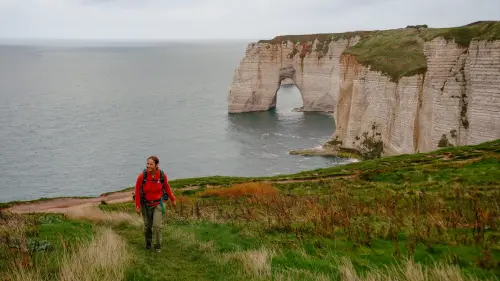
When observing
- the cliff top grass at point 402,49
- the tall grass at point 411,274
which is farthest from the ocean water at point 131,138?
the tall grass at point 411,274

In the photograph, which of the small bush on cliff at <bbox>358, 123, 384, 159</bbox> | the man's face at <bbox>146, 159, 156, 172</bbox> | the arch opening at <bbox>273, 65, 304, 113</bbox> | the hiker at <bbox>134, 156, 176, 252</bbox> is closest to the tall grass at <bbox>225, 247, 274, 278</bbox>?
the hiker at <bbox>134, 156, 176, 252</bbox>

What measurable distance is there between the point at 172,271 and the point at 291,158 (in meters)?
59.3

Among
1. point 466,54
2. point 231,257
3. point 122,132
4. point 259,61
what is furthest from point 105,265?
point 259,61

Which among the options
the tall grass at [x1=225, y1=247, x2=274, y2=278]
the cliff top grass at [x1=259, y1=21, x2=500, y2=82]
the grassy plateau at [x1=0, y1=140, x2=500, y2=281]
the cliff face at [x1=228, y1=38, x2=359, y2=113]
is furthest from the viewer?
the cliff face at [x1=228, y1=38, x2=359, y2=113]

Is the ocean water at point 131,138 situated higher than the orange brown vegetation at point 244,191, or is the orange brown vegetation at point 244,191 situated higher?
the orange brown vegetation at point 244,191

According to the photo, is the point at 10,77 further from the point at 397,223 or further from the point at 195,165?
the point at 397,223

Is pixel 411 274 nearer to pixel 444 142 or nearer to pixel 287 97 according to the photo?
pixel 444 142

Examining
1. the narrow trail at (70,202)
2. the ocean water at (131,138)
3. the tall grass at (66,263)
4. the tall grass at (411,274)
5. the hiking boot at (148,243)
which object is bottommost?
the ocean water at (131,138)

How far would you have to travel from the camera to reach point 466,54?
44000mm

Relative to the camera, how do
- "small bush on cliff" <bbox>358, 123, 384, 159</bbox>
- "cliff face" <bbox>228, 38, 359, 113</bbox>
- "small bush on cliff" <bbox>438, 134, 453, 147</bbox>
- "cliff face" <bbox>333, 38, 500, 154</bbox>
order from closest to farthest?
"cliff face" <bbox>333, 38, 500, 154</bbox>
"small bush on cliff" <bbox>438, 134, 453, 147</bbox>
"small bush on cliff" <bbox>358, 123, 384, 159</bbox>
"cliff face" <bbox>228, 38, 359, 113</bbox>

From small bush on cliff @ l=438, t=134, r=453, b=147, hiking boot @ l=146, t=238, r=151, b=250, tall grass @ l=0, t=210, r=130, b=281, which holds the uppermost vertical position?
tall grass @ l=0, t=210, r=130, b=281

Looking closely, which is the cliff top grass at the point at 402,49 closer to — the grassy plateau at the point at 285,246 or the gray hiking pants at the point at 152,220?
the grassy plateau at the point at 285,246

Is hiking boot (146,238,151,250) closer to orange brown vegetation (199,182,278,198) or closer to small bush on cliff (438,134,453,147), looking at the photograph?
orange brown vegetation (199,182,278,198)

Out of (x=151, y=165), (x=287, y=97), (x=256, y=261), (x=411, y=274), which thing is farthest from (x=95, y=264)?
(x=287, y=97)
